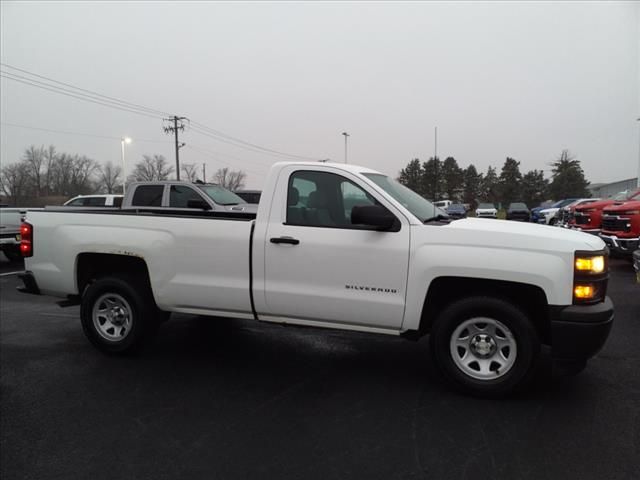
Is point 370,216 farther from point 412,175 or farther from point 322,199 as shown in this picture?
point 412,175

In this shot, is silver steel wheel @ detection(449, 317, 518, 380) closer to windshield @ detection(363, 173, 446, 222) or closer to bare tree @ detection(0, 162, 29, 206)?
windshield @ detection(363, 173, 446, 222)

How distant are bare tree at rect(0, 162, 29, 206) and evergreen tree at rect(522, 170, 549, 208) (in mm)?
79054

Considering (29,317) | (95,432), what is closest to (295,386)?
(95,432)

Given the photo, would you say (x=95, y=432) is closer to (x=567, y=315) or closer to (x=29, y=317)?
(x=567, y=315)

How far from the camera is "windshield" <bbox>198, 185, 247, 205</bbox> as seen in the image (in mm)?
12130

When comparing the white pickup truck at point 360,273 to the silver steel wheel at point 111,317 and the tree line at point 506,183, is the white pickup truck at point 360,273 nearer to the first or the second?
the silver steel wheel at point 111,317

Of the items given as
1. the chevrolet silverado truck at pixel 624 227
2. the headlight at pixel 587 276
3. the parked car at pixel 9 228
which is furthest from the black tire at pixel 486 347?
the parked car at pixel 9 228

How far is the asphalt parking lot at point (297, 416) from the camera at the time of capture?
287 cm

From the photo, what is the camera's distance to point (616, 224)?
33.7 feet

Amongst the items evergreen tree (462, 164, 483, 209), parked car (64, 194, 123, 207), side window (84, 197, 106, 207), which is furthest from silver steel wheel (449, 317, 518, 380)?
evergreen tree (462, 164, 483, 209)

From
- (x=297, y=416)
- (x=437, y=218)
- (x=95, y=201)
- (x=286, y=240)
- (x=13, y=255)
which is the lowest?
(x=297, y=416)

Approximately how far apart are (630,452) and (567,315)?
990mm

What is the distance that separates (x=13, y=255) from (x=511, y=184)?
71298 millimetres

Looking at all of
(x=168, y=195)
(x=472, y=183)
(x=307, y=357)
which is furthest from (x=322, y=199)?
(x=472, y=183)
